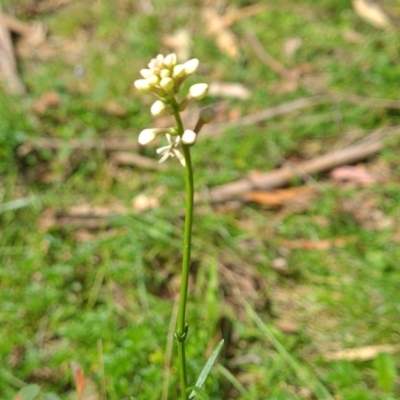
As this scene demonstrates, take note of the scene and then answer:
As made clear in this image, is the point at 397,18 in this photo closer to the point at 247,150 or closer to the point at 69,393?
the point at 247,150

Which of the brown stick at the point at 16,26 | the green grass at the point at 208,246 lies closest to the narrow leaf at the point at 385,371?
the green grass at the point at 208,246

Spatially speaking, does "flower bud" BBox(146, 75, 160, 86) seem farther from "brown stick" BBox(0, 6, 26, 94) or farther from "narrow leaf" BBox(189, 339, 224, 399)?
"brown stick" BBox(0, 6, 26, 94)

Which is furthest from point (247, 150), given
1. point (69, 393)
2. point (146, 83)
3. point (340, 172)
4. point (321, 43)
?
point (146, 83)

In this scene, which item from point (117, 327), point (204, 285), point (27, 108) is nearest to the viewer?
point (117, 327)

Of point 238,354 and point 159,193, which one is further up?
point 159,193

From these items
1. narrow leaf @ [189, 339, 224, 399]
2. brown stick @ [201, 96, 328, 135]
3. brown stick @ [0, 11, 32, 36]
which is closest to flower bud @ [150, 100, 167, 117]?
narrow leaf @ [189, 339, 224, 399]

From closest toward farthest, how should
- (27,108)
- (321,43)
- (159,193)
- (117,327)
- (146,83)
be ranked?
(146,83) → (117,327) → (159,193) → (27,108) → (321,43)
